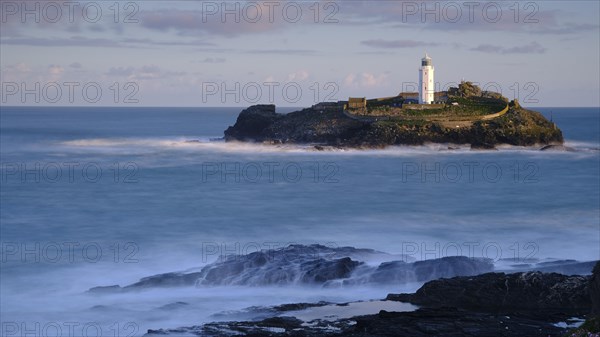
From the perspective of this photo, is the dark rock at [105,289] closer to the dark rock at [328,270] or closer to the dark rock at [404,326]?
the dark rock at [328,270]

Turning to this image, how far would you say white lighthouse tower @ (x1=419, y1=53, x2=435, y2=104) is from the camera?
314 feet

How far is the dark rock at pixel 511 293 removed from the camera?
828 inches

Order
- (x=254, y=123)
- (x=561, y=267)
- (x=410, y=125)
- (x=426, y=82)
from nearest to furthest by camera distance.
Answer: (x=561, y=267), (x=410, y=125), (x=426, y=82), (x=254, y=123)

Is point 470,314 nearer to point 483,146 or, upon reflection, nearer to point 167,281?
point 167,281

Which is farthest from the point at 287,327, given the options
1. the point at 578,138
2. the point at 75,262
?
the point at 578,138

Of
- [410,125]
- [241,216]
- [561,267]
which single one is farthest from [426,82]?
[561,267]

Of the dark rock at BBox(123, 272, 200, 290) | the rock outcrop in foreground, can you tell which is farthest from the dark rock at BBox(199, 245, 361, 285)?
the rock outcrop in foreground

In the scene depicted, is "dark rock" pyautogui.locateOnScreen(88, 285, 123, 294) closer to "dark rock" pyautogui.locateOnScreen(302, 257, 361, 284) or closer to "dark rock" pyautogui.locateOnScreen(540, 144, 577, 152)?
"dark rock" pyautogui.locateOnScreen(302, 257, 361, 284)

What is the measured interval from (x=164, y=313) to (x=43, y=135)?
338ft

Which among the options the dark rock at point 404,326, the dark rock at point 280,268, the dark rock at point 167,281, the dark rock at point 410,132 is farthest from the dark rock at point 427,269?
the dark rock at point 410,132

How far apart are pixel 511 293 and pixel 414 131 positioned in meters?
65.4

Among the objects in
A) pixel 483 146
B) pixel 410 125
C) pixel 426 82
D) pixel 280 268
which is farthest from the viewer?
pixel 426 82

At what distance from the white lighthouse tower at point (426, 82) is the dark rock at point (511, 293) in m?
74.8

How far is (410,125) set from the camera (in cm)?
8700
